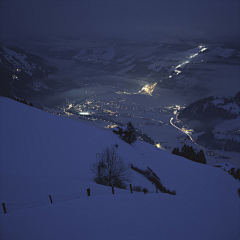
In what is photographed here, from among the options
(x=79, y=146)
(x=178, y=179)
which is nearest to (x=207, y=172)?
(x=178, y=179)

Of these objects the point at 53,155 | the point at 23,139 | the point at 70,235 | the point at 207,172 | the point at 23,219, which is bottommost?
the point at 207,172

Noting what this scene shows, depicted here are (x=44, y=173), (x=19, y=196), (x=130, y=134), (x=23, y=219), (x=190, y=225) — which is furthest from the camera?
(x=130, y=134)

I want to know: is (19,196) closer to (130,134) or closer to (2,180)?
(2,180)

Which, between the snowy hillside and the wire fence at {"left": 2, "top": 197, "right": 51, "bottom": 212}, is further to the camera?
the wire fence at {"left": 2, "top": 197, "right": 51, "bottom": 212}

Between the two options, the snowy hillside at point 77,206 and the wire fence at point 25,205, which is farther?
the wire fence at point 25,205

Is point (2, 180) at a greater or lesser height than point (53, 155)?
lesser

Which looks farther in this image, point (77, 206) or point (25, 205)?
point (25, 205)

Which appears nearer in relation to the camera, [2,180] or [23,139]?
[2,180]

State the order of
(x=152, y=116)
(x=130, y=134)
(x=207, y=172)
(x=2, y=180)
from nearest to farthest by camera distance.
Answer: (x=2, y=180) < (x=207, y=172) < (x=130, y=134) < (x=152, y=116)

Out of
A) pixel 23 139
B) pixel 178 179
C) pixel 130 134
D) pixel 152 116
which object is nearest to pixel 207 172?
pixel 178 179
